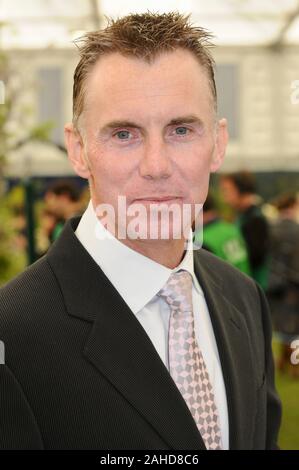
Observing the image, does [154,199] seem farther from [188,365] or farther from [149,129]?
[188,365]

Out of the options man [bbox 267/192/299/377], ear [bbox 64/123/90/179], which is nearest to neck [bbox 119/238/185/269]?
ear [bbox 64/123/90/179]

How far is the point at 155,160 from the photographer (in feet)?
3.72

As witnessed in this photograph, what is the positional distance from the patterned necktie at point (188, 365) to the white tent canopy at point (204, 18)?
6666mm

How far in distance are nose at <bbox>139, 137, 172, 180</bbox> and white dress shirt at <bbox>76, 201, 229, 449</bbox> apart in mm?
156

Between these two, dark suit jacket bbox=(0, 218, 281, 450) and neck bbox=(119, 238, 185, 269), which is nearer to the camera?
dark suit jacket bbox=(0, 218, 281, 450)

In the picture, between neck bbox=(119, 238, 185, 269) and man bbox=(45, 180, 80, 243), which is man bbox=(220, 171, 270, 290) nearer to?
man bbox=(45, 180, 80, 243)

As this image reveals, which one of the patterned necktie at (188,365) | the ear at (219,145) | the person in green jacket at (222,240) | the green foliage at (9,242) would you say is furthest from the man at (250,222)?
the patterned necktie at (188,365)

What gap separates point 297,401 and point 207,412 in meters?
5.29

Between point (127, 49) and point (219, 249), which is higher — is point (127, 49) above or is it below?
above

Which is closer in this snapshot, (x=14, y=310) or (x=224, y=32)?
(x=14, y=310)

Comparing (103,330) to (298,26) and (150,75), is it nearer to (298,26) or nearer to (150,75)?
(150,75)

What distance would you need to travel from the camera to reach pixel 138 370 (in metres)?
1.17

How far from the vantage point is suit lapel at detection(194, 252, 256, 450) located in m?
1.28

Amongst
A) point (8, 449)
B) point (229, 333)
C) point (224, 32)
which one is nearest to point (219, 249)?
point (229, 333)
